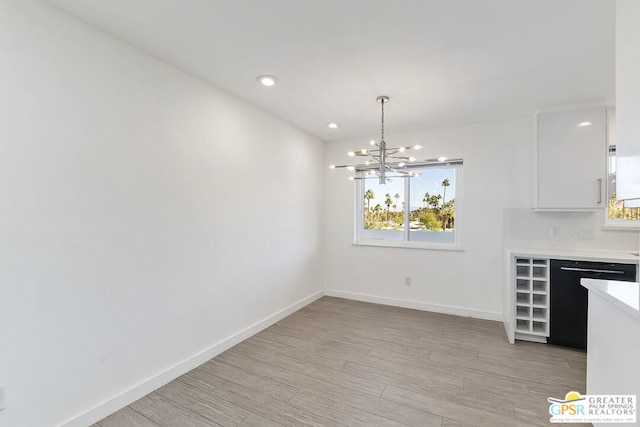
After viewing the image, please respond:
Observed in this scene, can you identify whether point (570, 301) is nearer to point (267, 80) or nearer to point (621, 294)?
point (621, 294)

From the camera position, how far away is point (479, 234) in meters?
3.66

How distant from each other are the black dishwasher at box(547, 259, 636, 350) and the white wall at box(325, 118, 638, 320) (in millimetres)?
612

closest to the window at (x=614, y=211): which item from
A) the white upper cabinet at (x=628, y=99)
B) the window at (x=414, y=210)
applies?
the window at (x=414, y=210)

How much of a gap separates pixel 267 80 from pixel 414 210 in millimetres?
2733

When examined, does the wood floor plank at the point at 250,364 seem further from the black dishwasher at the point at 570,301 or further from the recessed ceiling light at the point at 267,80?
the black dishwasher at the point at 570,301

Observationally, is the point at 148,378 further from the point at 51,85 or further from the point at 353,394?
the point at 51,85

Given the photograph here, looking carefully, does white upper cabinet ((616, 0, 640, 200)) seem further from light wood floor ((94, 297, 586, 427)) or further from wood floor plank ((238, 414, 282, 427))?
wood floor plank ((238, 414, 282, 427))

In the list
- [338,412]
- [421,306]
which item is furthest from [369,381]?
[421,306]

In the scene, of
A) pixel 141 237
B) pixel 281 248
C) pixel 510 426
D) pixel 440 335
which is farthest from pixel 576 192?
pixel 141 237

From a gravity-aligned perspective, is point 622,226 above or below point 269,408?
above

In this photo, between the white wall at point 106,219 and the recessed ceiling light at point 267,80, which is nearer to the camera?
the white wall at point 106,219

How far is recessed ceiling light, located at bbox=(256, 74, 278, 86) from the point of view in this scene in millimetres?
2461

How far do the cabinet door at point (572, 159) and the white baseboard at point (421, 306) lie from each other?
1.48 metres

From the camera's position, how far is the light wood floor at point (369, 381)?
188cm
